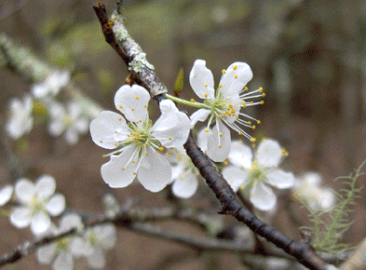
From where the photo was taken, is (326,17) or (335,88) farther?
(335,88)

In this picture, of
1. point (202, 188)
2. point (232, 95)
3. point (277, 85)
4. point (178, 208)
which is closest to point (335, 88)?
point (277, 85)

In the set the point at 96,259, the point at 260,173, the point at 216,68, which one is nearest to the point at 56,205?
the point at 96,259

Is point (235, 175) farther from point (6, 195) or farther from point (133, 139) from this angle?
point (6, 195)

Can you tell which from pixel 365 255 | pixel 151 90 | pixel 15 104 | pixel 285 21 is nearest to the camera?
pixel 365 255

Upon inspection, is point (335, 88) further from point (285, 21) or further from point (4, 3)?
point (4, 3)

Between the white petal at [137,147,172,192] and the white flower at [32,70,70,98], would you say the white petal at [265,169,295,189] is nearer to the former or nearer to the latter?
the white petal at [137,147,172,192]

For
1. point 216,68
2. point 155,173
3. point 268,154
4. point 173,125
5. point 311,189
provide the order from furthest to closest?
point 216,68, point 311,189, point 268,154, point 155,173, point 173,125

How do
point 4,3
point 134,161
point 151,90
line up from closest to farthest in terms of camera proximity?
1. point 151,90
2. point 134,161
3. point 4,3
